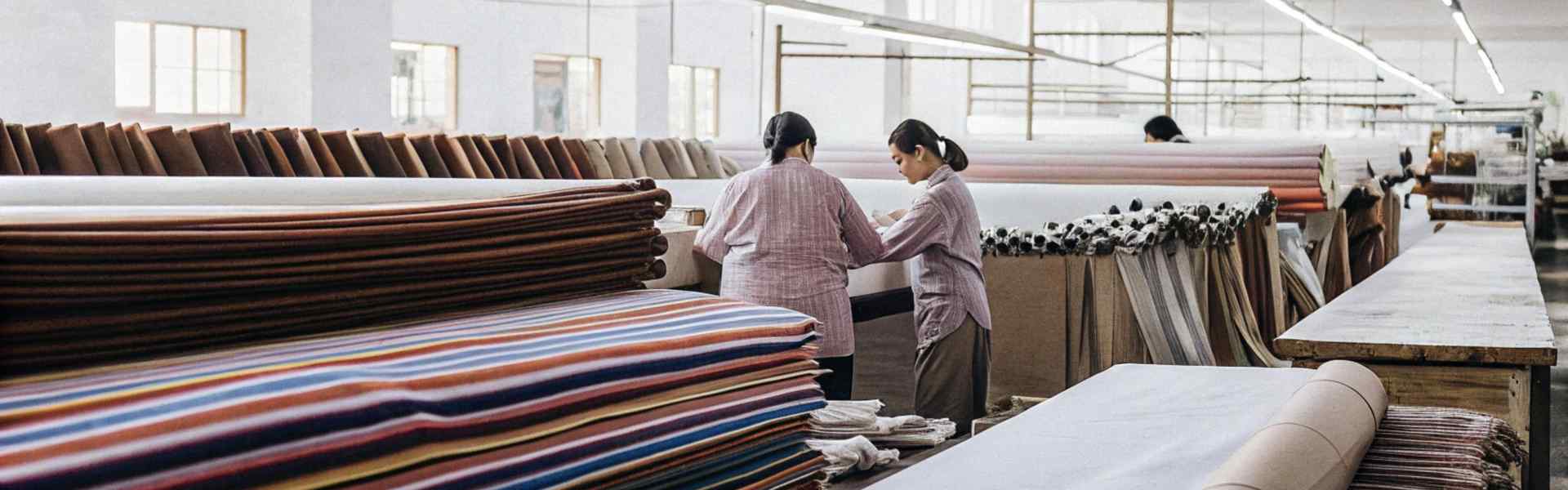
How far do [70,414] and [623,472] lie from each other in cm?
41

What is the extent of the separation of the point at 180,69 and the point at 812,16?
4222 millimetres

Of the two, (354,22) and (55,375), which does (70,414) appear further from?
(354,22)

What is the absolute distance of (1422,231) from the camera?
53.0 feet

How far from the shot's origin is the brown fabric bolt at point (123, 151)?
8.39 feet

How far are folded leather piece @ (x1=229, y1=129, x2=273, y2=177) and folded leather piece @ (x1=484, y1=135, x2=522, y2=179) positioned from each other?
36.7 inches

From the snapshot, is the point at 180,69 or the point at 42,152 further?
the point at 180,69

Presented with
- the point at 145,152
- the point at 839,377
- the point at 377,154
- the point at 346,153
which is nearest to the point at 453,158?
the point at 377,154

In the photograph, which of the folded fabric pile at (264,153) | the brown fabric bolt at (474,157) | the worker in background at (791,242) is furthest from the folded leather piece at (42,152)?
the worker in background at (791,242)

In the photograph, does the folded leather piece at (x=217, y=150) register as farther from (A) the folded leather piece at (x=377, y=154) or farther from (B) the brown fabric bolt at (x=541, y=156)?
(B) the brown fabric bolt at (x=541, y=156)

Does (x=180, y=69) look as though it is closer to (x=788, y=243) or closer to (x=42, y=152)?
(x=788, y=243)

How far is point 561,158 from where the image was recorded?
4.10m

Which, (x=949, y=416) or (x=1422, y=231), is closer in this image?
(x=949, y=416)

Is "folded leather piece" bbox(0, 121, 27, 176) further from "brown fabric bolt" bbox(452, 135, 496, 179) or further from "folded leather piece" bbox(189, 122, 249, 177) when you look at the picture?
"brown fabric bolt" bbox(452, 135, 496, 179)

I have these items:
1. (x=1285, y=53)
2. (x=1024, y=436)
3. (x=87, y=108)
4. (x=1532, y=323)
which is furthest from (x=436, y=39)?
(x=1285, y=53)
